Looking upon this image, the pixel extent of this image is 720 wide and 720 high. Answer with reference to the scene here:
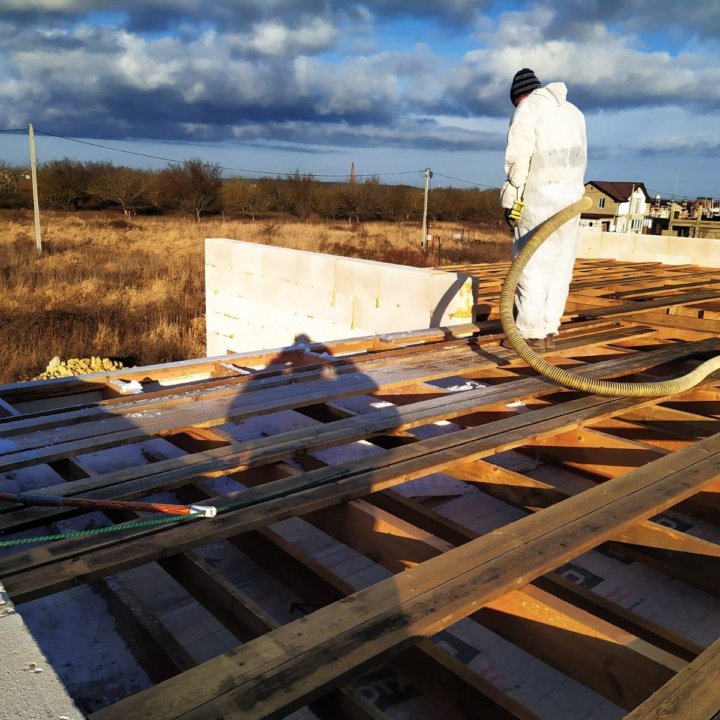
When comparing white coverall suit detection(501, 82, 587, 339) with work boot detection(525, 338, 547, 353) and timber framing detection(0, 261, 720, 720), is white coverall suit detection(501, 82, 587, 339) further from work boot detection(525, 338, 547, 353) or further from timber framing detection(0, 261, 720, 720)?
timber framing detection(0, 261, 720, 720)

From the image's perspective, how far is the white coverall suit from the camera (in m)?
4.61

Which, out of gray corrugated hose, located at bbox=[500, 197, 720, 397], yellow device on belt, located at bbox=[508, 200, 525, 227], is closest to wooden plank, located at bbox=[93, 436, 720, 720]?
gray corrugated hose, located at bbox=[500, 197, 720, 397]

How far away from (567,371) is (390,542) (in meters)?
2.06

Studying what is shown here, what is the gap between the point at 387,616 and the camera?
1.73 meters

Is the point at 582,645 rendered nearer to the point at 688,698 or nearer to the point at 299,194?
the point at 688,698

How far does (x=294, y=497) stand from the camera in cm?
240

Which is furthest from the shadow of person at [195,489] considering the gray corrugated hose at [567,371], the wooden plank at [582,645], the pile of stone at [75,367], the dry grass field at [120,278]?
the dry grass field at [120,278]

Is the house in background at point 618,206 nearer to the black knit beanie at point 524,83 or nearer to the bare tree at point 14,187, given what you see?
the bare tree at point 14,187

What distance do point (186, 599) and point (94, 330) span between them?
12.3 metres

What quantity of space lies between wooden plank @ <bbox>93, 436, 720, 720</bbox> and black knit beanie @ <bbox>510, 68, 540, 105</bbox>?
10.8 ft

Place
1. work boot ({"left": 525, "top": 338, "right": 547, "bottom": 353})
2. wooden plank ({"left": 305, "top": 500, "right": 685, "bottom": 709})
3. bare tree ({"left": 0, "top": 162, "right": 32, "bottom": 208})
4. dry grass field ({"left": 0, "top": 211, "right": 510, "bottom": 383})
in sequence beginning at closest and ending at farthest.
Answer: wooden plank ({"left": 305, "top": 500, "right": 685, "bottom": 709}) < work boot ({"left": 525, "top": 338, "right": 547, "bottom": 353}) < dry grass field ({"left": 0, "top": 211, "right": 510, "bottom": 383}) < bare tree ({"left": 0, "top": 162, "right": 32, "bottom": 208})

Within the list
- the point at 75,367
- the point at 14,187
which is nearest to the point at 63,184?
the point at 14,187

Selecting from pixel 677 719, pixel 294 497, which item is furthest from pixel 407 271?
pixel 677 719

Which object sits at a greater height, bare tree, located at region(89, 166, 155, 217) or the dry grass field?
bare tree, located at region(89, 166, 155, 217)
